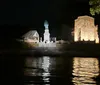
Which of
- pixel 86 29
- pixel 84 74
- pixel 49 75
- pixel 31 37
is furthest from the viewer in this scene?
pixel 31 37

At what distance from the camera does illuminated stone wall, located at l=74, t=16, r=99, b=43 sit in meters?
63.8

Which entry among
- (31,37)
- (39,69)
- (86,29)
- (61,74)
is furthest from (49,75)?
(31,37)

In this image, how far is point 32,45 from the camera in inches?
2354

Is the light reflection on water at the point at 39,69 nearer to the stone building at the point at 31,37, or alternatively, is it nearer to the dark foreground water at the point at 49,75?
the dark foreground water at the point at 49,75

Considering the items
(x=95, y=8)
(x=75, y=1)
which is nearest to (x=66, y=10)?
(x=75, y=1)

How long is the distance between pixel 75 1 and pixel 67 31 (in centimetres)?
815

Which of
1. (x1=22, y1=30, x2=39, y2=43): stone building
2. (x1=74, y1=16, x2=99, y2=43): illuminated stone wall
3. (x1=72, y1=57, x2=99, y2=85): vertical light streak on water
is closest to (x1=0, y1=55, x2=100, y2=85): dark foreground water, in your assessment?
(x1=72, y1=57, x2=99, y2=85): vertical light streak on water

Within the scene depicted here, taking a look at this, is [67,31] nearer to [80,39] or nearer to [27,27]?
[80,39]

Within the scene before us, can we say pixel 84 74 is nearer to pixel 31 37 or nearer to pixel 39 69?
pixel 39 69

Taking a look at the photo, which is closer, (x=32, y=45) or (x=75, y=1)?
(x=32, y=45)

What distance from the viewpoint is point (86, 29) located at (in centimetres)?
6450

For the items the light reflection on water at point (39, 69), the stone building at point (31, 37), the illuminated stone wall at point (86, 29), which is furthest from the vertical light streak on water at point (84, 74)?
the stone building at point (31, 37)

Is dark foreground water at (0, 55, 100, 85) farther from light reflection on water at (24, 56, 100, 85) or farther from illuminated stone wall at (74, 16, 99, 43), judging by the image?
illuminated stone wall at (74, 16, 99, 43)

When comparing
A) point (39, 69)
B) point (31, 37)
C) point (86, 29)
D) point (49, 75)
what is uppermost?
point (86, 29)
